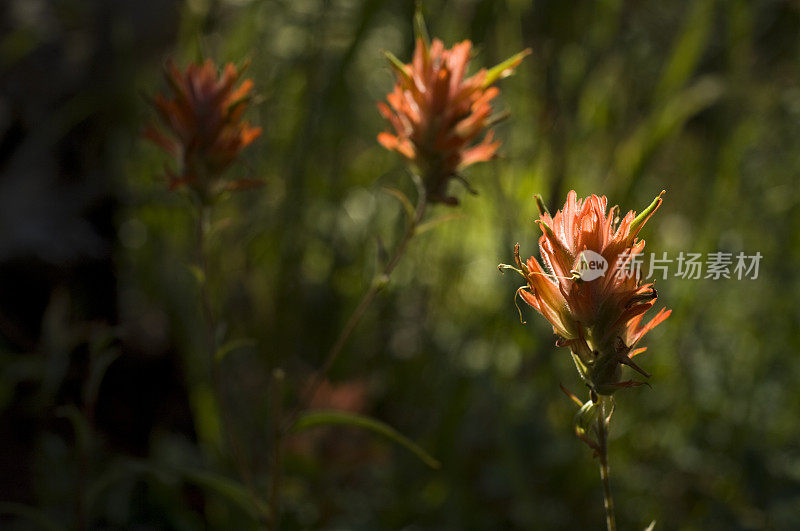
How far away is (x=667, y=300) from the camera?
1.22 m

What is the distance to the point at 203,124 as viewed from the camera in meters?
0.61

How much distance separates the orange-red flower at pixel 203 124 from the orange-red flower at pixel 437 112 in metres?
0.13

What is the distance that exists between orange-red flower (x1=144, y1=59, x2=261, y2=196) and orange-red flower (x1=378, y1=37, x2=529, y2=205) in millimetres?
135

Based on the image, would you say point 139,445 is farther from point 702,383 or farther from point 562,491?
point 702,383

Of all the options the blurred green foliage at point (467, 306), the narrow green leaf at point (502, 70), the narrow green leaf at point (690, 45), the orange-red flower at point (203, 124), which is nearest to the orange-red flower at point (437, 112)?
the narrow green leaf at point (502, 70)

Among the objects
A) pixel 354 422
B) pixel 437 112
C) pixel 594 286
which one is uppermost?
pixel 437 112

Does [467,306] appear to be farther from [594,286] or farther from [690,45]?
[594,286]

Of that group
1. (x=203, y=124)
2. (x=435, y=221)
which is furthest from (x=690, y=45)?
(x=203, y=124)

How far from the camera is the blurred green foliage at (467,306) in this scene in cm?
97

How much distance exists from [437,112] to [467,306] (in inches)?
34.4

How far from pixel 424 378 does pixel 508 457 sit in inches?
15.8

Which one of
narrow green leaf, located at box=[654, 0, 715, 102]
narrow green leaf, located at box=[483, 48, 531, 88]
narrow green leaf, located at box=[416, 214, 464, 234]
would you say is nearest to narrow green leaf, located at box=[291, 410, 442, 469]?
narrow green leaf, located at box=[416, 214, 464, 234]

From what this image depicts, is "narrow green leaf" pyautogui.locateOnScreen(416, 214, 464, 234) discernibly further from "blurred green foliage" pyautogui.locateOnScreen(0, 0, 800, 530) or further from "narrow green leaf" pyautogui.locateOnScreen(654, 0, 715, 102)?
"narrow green leaf" pyautogui.locateOnScreen(654, 0, 715, 102)

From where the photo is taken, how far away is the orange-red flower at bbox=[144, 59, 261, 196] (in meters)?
0.60
